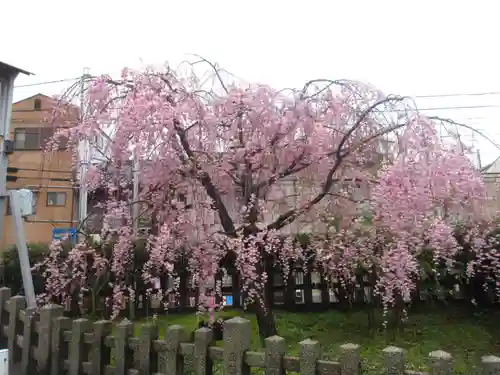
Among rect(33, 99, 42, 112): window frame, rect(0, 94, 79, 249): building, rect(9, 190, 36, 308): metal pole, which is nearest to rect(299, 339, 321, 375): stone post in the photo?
rect(9, 190, 36, 308): metal pole

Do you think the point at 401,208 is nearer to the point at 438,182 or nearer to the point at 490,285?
the point at 438,182

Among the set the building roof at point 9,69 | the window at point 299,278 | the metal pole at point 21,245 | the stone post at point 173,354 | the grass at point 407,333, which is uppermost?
the building roof at point 9,69

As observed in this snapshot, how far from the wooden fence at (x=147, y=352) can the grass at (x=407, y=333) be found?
64.1 inches

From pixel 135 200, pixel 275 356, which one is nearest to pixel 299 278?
pixel 135 200

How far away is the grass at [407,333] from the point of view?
501 centimetres

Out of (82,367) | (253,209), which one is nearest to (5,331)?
(82,367)

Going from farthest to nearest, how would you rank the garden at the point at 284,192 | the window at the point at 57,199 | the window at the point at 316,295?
the window at the point at 57,199 → the window at the point at 316,295 → the garden at the point at 284,192

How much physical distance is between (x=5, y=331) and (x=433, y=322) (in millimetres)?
5804

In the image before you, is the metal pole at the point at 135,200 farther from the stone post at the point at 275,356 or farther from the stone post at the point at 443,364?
the stone post at the point at 443,364

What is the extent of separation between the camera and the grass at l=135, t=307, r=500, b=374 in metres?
5.01

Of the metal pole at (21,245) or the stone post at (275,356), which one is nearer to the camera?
the stone post at (275,356)

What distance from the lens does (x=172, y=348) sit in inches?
142

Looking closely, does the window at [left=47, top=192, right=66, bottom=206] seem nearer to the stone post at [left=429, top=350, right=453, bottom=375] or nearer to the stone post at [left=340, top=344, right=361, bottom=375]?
the stone post at [left=340, top=344, right=361, bottom=375]

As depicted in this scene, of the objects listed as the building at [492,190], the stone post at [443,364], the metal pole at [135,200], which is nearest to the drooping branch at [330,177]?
the building at [492,190]
